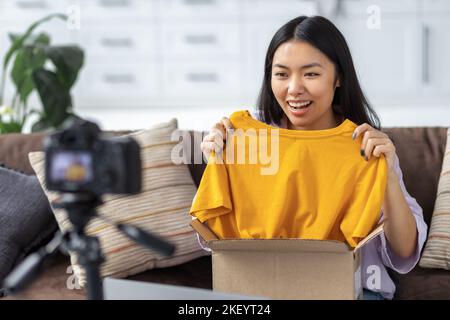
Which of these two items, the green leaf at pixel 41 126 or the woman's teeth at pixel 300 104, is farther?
the green leaf at pixel 41 126

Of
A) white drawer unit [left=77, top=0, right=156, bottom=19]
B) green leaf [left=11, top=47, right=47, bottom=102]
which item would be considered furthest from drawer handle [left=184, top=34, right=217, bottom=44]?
green leaf [left=11, top=47, right=47, bottom=102]

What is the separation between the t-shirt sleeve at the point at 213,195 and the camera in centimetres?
141

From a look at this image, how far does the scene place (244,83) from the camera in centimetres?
416

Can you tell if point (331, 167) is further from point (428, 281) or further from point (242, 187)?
point (428, 281)

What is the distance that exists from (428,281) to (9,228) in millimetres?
1120

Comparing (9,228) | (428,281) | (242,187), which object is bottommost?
(428,281)

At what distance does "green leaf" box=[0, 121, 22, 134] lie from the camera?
3.05 metres

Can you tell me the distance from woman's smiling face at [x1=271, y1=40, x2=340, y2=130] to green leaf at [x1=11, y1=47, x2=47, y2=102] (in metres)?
1.88

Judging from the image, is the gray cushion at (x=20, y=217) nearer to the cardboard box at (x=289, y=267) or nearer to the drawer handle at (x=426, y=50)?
the cardboard box at (x=289, y=267)

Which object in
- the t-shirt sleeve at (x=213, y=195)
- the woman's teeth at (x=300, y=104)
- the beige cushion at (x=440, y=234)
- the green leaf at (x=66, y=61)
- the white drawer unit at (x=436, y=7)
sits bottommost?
the beige cushion at (x=440, y=234)

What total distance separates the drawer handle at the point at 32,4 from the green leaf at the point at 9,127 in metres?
1.37

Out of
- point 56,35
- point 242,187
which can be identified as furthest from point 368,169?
point 56,35

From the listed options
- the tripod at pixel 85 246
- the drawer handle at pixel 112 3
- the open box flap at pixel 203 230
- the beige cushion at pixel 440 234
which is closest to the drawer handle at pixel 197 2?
the drawer handle at pixel 112 3

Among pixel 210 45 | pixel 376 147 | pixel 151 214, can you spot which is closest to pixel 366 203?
pixel 376 147
